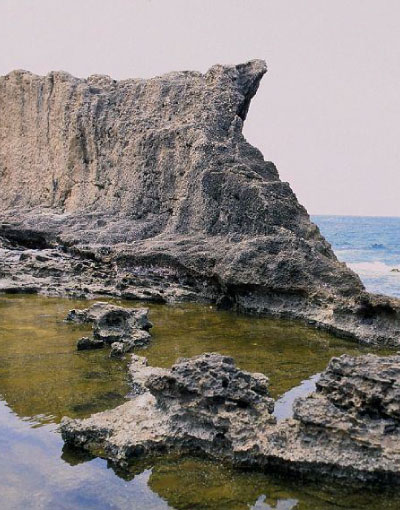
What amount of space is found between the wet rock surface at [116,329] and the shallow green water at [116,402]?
208 millimetres

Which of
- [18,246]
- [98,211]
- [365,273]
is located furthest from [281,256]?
[365,273]

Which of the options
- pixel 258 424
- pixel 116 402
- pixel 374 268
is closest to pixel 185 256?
pixel 116 402

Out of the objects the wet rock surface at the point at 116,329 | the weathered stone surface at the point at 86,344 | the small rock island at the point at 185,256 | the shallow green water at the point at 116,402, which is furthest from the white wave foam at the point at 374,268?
the weathered stone surface at the point at 86,344

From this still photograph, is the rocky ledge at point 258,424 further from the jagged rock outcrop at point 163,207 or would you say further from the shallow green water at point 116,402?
the jagged rock outcrop at point 163,207

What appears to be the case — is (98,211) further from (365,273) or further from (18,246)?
(365,273)

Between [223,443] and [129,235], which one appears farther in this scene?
[129,235]

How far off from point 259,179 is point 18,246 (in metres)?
7.52

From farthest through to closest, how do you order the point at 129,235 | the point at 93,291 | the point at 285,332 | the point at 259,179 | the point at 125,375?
the point at 129,235
the point at 259,179
the point at 93,291
the point at 285,332
the point at 125,375

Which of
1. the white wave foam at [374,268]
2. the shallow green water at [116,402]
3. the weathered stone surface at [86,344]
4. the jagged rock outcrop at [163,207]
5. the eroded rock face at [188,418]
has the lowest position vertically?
the white wave foam at [374,268]

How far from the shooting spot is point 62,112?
65.2 feet

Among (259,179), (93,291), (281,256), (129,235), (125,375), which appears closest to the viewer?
(125,375)

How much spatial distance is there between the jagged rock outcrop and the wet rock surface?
2912 millimetres

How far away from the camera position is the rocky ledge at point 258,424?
4168 millimetres

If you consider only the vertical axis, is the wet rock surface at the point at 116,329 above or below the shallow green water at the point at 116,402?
above
